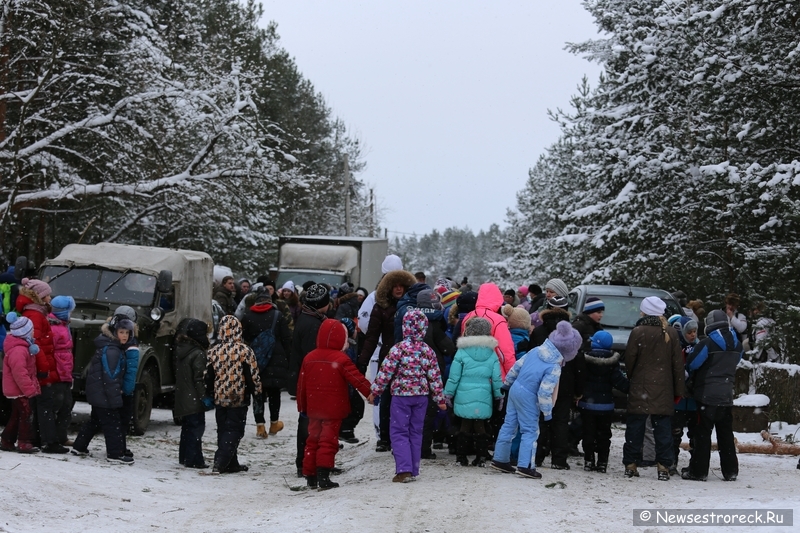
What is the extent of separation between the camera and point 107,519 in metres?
8.00

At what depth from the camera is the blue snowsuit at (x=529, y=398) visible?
968 centimetres

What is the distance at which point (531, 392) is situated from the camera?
32.0 ft

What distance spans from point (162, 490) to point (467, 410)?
120 inches

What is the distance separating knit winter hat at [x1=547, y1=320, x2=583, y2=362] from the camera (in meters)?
9.94

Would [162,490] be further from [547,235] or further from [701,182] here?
[547,235]

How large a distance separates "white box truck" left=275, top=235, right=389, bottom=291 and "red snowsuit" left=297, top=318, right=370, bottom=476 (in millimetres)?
17953

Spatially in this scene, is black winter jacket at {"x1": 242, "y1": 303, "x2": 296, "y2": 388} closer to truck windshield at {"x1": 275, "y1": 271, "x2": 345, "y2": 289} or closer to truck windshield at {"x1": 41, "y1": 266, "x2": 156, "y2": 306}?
truck windshield at {"x1": 41, "y1": 266, "x2": 156, "y2": 306}

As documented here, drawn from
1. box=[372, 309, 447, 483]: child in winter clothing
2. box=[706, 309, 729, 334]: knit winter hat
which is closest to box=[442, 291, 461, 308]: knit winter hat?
box=[372, 309, 447, 483]: child in winter clothing

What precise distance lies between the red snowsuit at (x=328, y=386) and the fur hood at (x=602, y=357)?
252 centimetres

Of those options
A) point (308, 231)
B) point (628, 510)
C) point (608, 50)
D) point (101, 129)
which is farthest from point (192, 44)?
point (308, 231)


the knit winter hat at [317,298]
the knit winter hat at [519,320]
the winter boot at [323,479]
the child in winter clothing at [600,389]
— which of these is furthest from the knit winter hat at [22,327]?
the child in winter clothing at [600,389]

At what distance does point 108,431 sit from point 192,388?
3.21 feet

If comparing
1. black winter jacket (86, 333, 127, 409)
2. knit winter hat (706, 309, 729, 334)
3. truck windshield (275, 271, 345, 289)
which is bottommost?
black winter jacket (86, 333, 127, 409)

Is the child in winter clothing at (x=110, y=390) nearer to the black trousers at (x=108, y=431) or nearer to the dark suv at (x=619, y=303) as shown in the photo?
the black trousers at (x=108, y=431)
